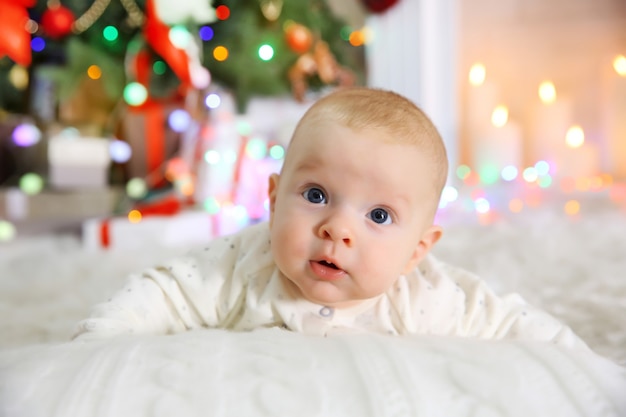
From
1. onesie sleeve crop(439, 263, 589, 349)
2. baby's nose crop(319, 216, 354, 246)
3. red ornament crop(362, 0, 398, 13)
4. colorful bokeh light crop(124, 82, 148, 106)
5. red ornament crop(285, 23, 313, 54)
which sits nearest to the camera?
baby's nose crop(319, 216, 354, 246)

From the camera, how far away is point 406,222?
753mm

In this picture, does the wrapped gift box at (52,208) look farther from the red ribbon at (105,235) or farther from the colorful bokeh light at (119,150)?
the red ribbon at (105,235)

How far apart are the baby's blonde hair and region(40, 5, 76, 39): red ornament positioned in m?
1.55

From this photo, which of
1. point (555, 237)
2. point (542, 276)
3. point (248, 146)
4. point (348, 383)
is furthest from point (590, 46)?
point (348, 383)

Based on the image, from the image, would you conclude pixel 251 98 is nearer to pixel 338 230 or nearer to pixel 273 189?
pixel 273 189

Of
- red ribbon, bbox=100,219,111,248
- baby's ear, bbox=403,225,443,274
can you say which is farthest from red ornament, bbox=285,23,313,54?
baby's ear, bbox=403,225,443,274

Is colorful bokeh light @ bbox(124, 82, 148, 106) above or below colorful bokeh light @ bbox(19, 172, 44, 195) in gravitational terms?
→ above

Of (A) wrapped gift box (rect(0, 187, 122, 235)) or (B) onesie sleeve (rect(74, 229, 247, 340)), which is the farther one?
(A) wrapped gift box (rect(0, 187, 122, 235))

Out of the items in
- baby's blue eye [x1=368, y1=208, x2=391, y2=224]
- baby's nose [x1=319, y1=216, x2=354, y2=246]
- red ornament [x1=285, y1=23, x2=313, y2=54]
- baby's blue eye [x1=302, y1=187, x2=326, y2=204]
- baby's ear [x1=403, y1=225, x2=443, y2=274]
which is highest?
red ornament [x1=285, y1=23, x2=313, y2=54]

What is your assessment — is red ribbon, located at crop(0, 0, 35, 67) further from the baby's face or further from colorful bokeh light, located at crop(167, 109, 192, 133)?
the baby's face

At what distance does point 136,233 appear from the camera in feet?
6.17

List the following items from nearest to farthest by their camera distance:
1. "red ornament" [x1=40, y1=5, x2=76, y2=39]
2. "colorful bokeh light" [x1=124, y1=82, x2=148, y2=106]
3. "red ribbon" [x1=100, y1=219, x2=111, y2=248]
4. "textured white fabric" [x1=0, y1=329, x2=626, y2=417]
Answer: "textured white fabric" [x1=0, y1=329, x2=626, y2=417], "red ribbon" [x1=100, y1=219, x2=111, y2=248], "red ornament" [x1=40, y1=5, x2=76, y2=39], "colorful bokeh light" [x1=124, y1=82, x2=148, y2=106]

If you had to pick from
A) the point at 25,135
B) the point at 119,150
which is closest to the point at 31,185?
the point at 25,135

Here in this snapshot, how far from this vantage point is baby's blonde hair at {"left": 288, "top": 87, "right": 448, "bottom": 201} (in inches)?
29.2
